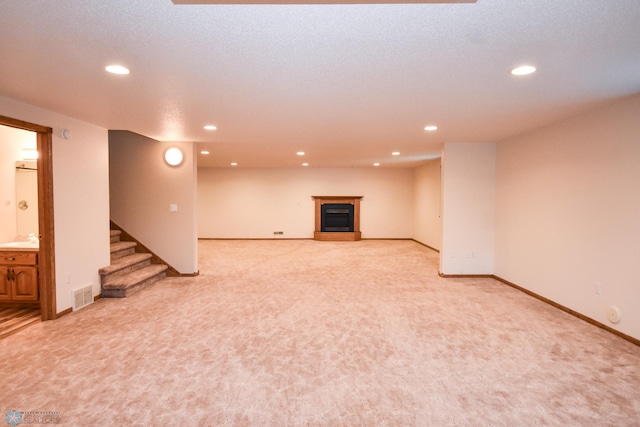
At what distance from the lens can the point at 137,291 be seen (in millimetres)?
4891

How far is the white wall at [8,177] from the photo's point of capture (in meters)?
4.32

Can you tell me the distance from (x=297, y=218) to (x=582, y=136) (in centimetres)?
798

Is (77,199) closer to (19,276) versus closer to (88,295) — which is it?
(19,276)

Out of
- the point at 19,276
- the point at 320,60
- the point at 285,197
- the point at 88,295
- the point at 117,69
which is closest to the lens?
the point at 320,60

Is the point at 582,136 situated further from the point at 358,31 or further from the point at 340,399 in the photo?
the point at 340,399

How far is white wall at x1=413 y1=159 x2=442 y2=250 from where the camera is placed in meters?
8.56

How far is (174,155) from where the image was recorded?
5730 millimetres

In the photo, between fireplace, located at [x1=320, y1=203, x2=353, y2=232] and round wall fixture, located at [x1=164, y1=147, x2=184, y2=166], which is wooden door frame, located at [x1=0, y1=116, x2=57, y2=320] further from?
fireplace, located at [x1=320, y1=203, x2=353, y2=232]

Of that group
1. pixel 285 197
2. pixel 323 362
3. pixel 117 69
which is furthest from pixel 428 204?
pixel 117 69

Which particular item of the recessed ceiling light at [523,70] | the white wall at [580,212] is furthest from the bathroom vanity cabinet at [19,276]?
the white wall at [580,212]

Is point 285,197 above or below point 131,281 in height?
above

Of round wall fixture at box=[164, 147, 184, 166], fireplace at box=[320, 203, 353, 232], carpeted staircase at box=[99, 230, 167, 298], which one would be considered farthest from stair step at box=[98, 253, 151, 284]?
fireplace at box=[320, 203, 353, 232]

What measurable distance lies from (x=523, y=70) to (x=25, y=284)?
18.6 ft

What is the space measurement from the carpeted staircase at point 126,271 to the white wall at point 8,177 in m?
1.24
